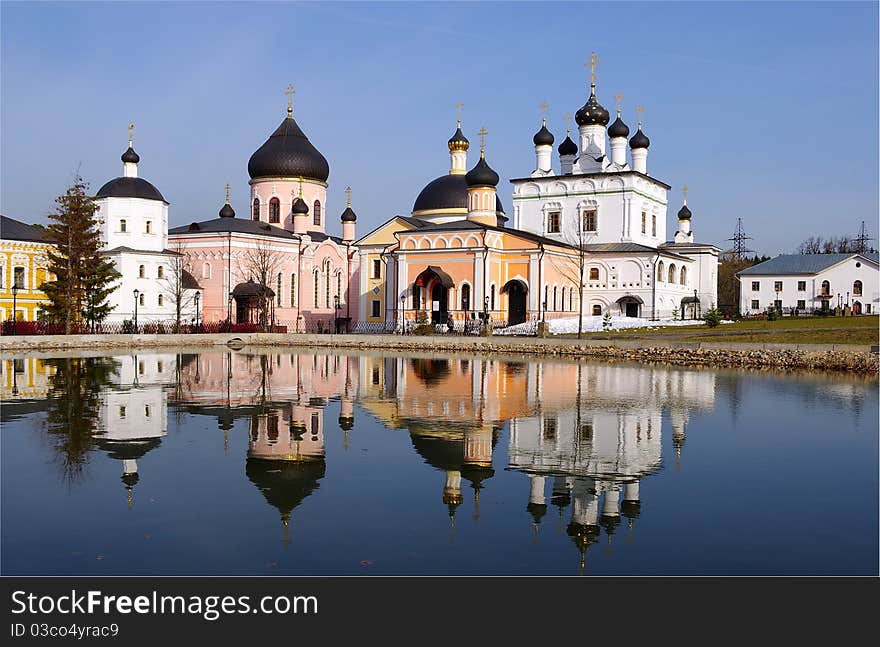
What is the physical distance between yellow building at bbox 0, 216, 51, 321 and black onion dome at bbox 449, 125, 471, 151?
23.1m

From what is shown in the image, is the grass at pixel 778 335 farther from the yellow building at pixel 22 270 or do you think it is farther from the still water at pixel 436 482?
the yellow building at pixel 22 270

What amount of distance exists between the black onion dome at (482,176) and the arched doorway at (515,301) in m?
5.59

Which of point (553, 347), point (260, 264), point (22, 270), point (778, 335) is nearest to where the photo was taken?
point (553, 347)

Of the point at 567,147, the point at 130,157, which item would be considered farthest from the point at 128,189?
the point at 567,147

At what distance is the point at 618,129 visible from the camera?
4891cm

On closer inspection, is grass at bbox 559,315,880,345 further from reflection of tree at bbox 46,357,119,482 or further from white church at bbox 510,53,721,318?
reflection of tree at bbox 46,357,119,482

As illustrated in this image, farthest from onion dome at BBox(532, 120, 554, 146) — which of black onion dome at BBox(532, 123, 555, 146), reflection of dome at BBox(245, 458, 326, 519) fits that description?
reflection of dome at BBox(245, 458, 326, 519)

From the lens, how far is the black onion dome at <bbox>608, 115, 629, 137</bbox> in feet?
160

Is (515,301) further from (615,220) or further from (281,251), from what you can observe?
(281,251)

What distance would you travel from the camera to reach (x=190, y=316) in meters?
47.2

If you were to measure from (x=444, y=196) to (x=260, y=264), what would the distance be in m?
11.9

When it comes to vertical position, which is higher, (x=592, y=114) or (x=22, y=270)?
(x=592, y=114)

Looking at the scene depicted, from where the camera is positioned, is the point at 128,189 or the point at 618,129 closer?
the point at 128,189
